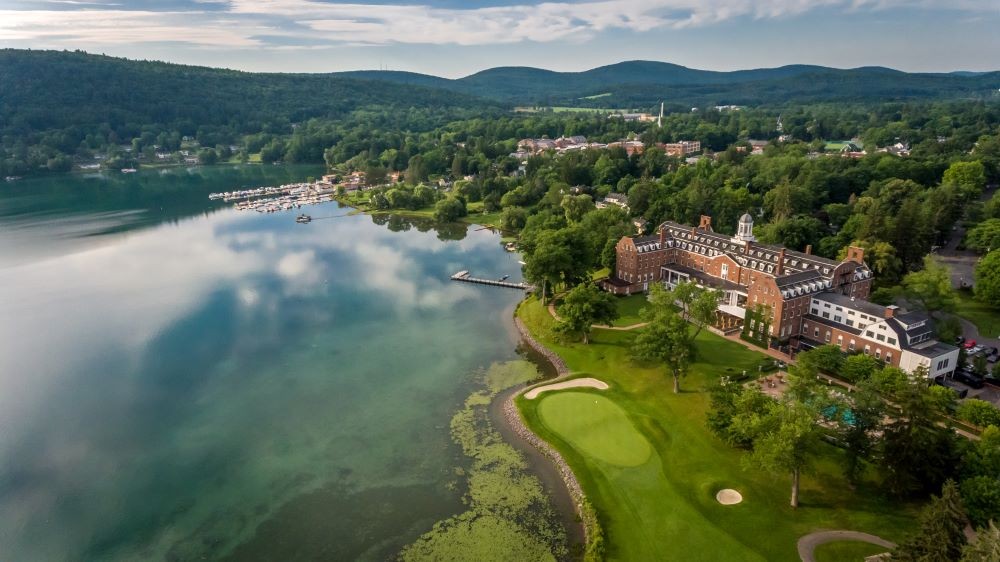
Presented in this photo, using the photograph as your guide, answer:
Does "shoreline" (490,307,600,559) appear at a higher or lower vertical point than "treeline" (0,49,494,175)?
lower

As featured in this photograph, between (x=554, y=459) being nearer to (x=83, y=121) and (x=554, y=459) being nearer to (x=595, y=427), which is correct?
(x=595, y=427)

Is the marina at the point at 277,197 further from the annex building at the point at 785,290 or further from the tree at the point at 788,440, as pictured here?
the tree at the point at 788,440

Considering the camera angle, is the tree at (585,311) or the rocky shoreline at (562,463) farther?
the tree at (585,311)

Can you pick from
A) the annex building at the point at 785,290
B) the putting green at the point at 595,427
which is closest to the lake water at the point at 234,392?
the putting green at the point at 595,427

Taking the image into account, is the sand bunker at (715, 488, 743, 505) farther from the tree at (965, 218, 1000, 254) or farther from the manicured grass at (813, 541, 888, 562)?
the tree at (965, 218, 1000, 254)

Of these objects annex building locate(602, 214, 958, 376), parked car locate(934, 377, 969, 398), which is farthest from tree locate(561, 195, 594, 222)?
parked car locate(934, 377, 969, 398)

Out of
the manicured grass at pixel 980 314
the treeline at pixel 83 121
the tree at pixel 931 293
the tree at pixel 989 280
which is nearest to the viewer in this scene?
the tree at pixel 931 293
